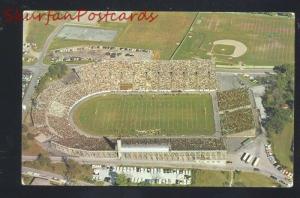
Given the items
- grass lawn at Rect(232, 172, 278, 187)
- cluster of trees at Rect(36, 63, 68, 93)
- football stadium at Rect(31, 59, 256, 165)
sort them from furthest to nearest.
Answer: cluster of trees at Rect(36, 63, 68, 93)
football stadium at Rect(31, 59, 256, 165)
grass lawn at Rect(232, 172, 278, 187)

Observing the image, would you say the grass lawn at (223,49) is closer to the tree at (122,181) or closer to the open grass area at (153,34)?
the open grass area at (153,34)

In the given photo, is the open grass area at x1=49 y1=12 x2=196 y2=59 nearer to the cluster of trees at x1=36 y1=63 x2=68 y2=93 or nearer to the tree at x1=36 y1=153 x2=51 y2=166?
the cluster of trees at x1=36 y1=63 x2=68 y2=93

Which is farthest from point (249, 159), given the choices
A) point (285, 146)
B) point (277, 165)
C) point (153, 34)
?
point (153, 34)

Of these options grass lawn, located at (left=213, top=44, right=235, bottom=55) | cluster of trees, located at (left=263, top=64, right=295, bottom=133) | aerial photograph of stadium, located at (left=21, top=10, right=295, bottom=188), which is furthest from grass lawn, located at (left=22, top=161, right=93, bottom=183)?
cluster of trees, located at (left=263, top=64, right=295, bottom=133)

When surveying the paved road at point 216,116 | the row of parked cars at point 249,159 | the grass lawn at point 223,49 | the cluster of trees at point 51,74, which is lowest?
the row of parked cars at point 249,159

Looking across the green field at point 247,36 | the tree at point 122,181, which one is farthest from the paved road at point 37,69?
the green field at point 247,36

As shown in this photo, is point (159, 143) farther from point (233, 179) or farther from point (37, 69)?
point (37, 69)
